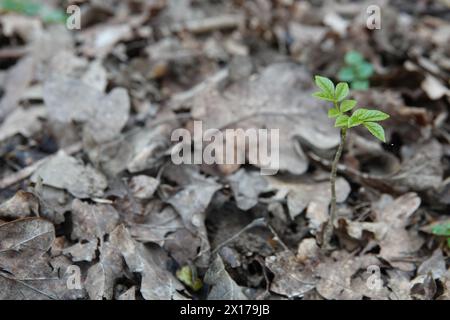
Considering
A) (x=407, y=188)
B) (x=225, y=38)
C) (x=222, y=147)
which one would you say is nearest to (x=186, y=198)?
(x=222, y=147)

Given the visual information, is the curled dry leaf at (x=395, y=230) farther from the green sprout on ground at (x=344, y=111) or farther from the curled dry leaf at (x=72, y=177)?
the curled dry leaf at (x=72, y=177)

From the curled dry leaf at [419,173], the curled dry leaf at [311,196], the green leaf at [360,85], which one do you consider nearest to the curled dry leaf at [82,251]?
the curled dry leaf at [311,196]

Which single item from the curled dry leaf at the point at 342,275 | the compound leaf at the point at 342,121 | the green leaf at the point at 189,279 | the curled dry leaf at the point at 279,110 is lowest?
the curled dry leaf at the point at 342,275

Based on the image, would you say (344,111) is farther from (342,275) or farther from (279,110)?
(279,110)

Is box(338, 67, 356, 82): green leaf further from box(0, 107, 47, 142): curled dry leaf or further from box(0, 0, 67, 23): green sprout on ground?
box(0, 0, 67, 23): green sprout on ground

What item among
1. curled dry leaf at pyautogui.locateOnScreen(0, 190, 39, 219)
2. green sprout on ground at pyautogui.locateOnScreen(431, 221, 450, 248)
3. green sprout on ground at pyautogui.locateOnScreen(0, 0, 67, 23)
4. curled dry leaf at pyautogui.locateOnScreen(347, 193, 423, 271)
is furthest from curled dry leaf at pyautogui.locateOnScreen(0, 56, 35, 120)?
green sprout on ground at pyautogui.locateOnScreen(431, 221, 450, 248)

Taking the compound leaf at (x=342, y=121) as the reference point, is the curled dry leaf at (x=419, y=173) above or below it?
below

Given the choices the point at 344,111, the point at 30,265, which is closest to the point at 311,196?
the point at 344,111
